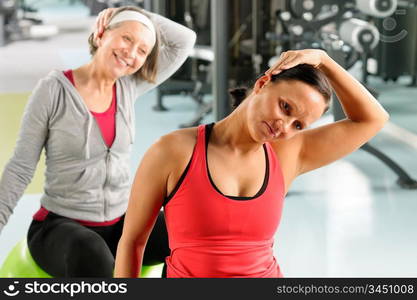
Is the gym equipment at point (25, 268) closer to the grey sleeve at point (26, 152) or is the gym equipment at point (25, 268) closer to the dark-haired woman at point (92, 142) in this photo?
the dark-haired woman at point (92, 142)

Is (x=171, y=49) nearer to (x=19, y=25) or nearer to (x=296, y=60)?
(x=296, y=60)

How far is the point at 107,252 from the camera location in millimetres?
1550

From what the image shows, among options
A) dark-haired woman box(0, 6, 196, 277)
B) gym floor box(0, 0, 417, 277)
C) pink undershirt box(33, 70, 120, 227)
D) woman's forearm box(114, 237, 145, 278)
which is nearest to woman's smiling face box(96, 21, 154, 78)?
dark-haired woman box(0, 6, 196, 277)

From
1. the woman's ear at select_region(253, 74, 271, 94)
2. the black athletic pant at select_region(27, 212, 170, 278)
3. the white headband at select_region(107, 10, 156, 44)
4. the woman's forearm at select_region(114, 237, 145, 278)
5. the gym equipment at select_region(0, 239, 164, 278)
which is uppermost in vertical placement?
the white headband at select_region(107, 10, 156, 44)

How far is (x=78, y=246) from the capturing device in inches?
60.9

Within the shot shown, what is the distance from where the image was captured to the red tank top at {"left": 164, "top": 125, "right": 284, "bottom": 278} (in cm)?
123

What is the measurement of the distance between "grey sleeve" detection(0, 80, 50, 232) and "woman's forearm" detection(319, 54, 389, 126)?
0.67m

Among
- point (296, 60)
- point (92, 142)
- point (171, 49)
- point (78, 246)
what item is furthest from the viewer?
point (171, 49)

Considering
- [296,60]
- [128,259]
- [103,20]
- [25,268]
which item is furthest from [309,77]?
[25,268]

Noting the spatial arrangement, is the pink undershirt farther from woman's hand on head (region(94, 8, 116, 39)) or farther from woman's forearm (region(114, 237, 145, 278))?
woman's forearm (region(114, 237, 145, 278))

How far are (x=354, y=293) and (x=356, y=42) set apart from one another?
253 cm

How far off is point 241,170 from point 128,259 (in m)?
0.27

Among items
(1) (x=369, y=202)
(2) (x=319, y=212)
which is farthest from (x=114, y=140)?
(1) (x=369, y=202)

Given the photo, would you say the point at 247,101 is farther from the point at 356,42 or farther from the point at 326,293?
the point at 356,42
